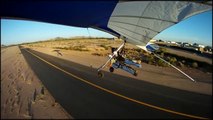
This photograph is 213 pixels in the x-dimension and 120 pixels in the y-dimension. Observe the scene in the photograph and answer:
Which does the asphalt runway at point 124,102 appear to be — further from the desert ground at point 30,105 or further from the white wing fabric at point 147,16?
the white wing fabric at point 147,16

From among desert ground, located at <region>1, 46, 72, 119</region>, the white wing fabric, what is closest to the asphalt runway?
desert ground, located at <region>1, 46, 72, 119</region>

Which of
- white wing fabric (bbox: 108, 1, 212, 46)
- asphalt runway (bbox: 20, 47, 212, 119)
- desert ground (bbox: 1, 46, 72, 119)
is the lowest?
desert ground (bbox: 1, 46, 72, 119)

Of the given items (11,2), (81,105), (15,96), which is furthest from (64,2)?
(15,96)

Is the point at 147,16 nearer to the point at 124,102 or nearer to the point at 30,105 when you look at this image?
the point at 124,102

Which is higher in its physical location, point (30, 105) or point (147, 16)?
point (147, 16)

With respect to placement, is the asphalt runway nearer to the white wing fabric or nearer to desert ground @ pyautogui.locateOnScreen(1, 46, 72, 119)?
desert ground @ pyautogui.locateOnScreen(1, 46, 72, 119)

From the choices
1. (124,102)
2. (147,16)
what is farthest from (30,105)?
(147,16)

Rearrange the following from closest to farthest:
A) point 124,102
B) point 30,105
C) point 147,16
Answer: point 147,16, point 30,105, point 124,102

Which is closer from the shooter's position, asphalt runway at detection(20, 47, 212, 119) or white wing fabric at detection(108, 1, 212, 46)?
white wing fabric at detection(108, 1, 212, 46)

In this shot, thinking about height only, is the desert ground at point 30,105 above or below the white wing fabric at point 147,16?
below

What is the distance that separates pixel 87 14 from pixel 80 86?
1096 cm

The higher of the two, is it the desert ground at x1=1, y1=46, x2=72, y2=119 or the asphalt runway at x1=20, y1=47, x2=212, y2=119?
the asphalt runway at x1=20, y1=47, x2=212, y2=119

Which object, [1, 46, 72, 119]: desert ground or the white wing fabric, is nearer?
the white wing fabric

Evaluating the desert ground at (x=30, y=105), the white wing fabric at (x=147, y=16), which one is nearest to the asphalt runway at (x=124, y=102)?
the desert ground at (x=30, y=105)
